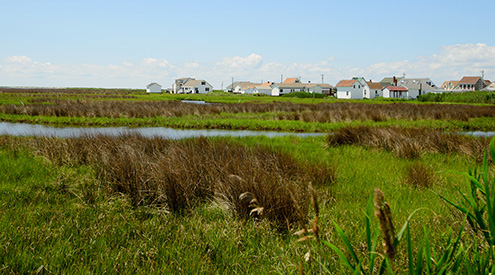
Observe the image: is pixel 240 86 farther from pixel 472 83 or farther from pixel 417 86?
Answer: pixel 472 83

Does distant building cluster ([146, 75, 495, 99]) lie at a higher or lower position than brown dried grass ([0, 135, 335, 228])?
higher

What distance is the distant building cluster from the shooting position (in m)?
93.2

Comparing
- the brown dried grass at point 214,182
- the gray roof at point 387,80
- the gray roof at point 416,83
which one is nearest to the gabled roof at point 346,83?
the gray roof at point 416,83

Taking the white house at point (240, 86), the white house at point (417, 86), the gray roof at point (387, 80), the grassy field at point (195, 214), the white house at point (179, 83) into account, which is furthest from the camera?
the white house at point (240, 86)

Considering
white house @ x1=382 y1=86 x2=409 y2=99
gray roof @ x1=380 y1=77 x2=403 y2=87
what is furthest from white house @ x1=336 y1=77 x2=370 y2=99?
gray roof @ x1=380 y1=77 x2=403 y2=87

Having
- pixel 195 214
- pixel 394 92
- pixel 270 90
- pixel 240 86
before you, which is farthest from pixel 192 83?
pixel 195 214

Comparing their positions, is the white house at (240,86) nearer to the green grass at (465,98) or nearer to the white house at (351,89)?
the white house at (351,89)

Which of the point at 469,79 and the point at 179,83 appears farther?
the point at 179,83

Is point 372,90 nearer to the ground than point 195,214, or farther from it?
farther from it

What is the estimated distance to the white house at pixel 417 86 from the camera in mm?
100062

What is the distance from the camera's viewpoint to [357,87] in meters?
92.1

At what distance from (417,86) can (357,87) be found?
939 inches

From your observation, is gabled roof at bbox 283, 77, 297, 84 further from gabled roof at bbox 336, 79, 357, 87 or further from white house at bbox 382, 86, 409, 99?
white house at bbox 382, 86, 409, 99

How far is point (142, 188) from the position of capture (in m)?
6.28
